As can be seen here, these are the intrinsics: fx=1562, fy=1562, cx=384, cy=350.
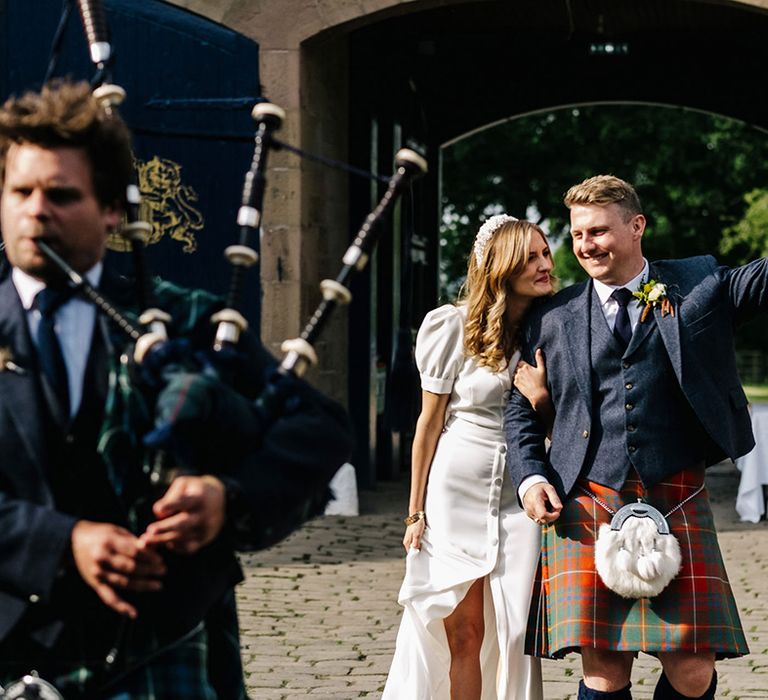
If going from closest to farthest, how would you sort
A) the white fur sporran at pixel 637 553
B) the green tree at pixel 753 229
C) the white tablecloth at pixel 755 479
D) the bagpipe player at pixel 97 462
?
1. the bagpipe player at pixel 97 462
2. the white fur sporran at pixel 637 553
3. the white tablecloth at pixel 755 479
4. the green tree at pixel 753 229

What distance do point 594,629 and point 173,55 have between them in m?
6.52

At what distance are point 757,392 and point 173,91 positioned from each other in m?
33.0

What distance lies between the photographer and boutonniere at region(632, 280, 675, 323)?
4.50 metres

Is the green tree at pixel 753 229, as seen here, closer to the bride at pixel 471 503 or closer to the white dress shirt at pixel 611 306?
the bride at pixel 471 503

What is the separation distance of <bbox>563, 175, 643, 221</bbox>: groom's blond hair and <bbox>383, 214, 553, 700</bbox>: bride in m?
0.49

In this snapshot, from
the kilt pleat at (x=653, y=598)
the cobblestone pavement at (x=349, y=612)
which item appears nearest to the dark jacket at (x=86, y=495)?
the kilt pleat at (x=653, y=598)

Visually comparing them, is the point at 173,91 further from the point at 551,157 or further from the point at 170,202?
the point at 551,157

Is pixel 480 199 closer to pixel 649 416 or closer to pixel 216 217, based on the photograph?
pixel 216 217

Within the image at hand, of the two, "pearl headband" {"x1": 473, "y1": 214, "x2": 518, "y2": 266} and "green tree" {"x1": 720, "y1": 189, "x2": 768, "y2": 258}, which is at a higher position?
"green tree" {"x1": 720, "y1": 189, "x2": 768, "y2": 258}

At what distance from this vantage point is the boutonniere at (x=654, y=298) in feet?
14.8

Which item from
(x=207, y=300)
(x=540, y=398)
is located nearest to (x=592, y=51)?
(x=540, y=398)

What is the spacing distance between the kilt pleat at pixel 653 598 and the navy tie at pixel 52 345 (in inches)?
88.1

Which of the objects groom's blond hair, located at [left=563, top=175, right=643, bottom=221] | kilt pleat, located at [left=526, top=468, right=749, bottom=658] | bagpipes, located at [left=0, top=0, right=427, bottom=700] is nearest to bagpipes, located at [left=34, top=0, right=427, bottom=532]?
bagpipes, located at [left=0, top=0, right=427, bottom=700]

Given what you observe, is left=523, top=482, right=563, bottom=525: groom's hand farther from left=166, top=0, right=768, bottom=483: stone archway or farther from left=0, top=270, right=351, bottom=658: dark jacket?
left=166, top=0, right=768, bottom=483: stone archway
